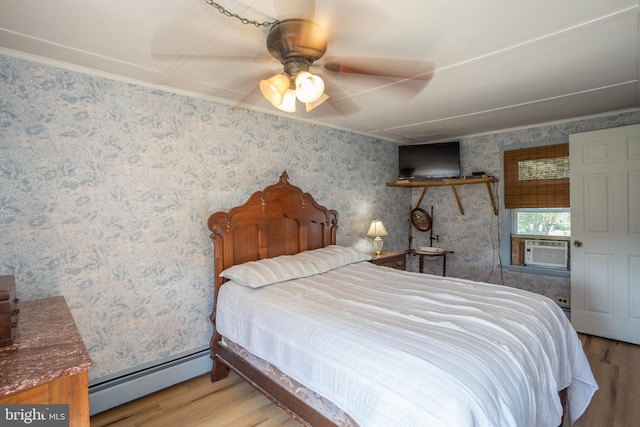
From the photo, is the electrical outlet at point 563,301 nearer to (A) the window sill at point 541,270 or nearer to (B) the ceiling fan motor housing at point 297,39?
(A) the window sill at point 541,270

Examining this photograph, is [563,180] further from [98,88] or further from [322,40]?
[98,88]

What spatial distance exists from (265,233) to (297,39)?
1.82 meters

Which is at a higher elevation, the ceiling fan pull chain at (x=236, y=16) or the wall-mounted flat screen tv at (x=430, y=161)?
the ceiling fan pull chain at (x=236, y=16)

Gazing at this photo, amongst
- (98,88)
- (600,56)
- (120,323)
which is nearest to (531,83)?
(600,56)

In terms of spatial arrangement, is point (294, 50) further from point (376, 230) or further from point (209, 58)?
point (376, 230)

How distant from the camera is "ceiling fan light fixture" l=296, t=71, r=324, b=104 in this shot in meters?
1.50

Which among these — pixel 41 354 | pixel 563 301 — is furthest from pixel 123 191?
pixel 563 301

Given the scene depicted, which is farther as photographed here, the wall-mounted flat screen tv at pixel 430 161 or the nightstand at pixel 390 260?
the wall-mounted flat screen tv at pixel 430 161

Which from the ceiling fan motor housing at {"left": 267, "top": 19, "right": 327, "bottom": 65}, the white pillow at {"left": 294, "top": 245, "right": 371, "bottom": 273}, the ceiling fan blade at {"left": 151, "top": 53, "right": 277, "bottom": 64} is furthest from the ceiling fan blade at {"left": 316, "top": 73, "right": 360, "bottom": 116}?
the white pillow at {"left": 294, "top": 245, "right": 371, "bottom": 273}

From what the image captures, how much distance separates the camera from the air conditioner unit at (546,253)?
3.69m

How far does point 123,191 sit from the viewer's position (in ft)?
7.57

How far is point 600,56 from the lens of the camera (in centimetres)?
201

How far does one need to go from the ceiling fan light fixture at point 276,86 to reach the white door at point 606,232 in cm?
338

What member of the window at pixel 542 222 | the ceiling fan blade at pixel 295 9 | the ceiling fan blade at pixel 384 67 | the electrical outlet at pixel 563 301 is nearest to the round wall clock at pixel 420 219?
the window at pixel 542 222
